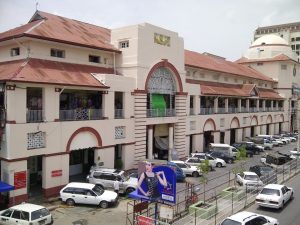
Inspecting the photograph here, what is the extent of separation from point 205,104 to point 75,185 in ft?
93.5

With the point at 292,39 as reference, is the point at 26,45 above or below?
below

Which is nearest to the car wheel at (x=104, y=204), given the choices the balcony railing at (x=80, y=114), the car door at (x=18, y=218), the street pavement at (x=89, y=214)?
the street pavement at (x=89, y=214)

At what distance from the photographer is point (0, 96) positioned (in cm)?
2759

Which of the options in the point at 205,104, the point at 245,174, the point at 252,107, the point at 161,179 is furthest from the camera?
the point at 252,107

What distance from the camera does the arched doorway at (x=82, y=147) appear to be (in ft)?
93.7

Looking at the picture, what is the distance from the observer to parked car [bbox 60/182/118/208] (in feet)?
81.8

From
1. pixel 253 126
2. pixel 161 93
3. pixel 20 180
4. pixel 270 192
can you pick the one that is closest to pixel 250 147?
pixel 253 126

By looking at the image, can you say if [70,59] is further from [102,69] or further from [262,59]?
[262,59]

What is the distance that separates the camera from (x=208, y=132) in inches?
1934

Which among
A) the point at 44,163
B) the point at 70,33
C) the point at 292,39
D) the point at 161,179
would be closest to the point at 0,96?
the point at 44,163

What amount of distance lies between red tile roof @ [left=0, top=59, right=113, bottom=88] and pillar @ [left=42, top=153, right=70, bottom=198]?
5.91 m

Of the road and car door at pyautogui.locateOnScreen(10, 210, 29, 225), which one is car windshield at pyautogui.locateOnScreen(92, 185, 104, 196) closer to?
car door at pyautogui.locateOnScreen(10, 210, 29, 225)

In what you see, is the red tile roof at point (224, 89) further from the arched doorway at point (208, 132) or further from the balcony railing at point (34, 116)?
the balcony railing at point (34, 116)

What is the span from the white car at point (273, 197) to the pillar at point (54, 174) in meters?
14.8
